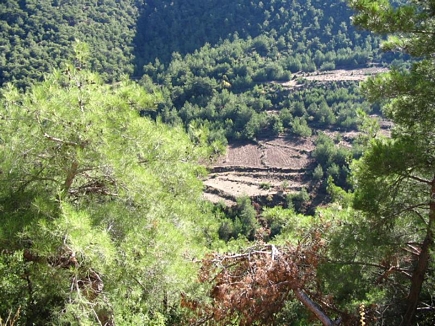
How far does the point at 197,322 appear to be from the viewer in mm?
3906

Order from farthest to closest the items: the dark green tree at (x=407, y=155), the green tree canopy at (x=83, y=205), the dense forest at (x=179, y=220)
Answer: the green tree canopy at (x=83, y=205), the dense forest at (x=179, y=220), the dark green tree at (x=407, y=155)

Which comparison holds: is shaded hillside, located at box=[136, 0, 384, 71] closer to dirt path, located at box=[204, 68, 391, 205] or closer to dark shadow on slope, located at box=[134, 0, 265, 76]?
dark shadow on slope, located at box=[134, 0, 265, 76]

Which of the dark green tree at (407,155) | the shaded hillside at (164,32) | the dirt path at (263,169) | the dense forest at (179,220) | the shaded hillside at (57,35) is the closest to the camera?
the dark green tree at (407,155)

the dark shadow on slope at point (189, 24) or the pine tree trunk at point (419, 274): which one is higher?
the dark shadow on slope at point (189, 24)

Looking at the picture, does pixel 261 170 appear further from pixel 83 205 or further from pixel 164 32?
pixel 164 32

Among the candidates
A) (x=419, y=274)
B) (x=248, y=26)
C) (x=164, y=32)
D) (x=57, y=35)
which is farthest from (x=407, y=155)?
(x=164, y=32)

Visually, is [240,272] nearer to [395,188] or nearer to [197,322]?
[197,322]

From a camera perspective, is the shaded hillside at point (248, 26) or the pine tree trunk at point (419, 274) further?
the shaded hillside at point (248, 26)

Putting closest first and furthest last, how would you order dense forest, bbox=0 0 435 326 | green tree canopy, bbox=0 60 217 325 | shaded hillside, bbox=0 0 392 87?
dense forest, bbox=0 0 435 326
green tree canopy, bbox=0 60 217 325
shaded hillside, bbox=0 0 392 87

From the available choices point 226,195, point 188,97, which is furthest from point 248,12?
point 226,195

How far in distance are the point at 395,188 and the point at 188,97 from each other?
58.2 meters

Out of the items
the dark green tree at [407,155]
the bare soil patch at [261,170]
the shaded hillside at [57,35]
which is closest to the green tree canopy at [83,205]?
the dark green tree at [407,155]

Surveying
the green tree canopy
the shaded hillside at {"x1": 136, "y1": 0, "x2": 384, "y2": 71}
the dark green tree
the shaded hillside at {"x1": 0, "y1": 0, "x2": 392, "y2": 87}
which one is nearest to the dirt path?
the shaded hillside at {"x1": 0, "y1": 0, "x2": 392, "y2": 87}

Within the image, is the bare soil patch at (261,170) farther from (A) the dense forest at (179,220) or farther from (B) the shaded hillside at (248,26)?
(B) the shaded hillside at (248,26)
